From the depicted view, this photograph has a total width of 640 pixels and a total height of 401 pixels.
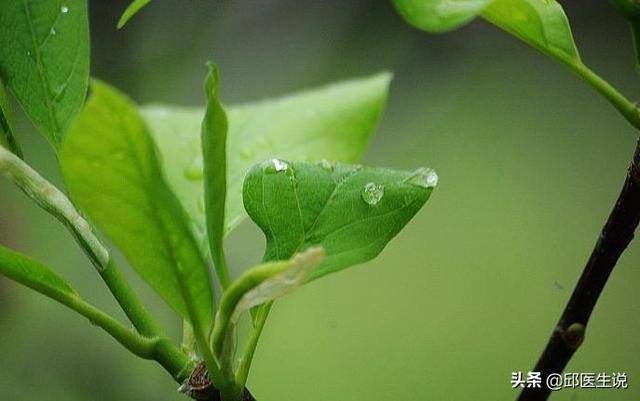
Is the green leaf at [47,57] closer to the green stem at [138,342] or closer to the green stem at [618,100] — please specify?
the green stem at [138,342]

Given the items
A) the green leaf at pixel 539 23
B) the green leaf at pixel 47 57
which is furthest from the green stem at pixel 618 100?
the green leaf at pixel 47 57

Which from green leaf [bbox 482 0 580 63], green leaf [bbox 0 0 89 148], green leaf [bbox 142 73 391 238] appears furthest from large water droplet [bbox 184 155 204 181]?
green leaf [bbox 482 0 580 63]

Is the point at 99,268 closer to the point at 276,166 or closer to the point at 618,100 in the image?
the point at 276,166

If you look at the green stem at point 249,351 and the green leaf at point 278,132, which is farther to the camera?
the green leaf at point 278,132

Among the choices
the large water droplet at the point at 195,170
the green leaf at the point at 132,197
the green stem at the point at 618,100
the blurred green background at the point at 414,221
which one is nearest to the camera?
the green leaf at the point at 132,197

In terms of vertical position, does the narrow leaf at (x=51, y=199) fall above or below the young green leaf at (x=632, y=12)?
below

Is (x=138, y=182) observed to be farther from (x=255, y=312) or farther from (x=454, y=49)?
(x=454, y=49)

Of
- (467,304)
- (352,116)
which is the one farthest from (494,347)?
(352,116)
